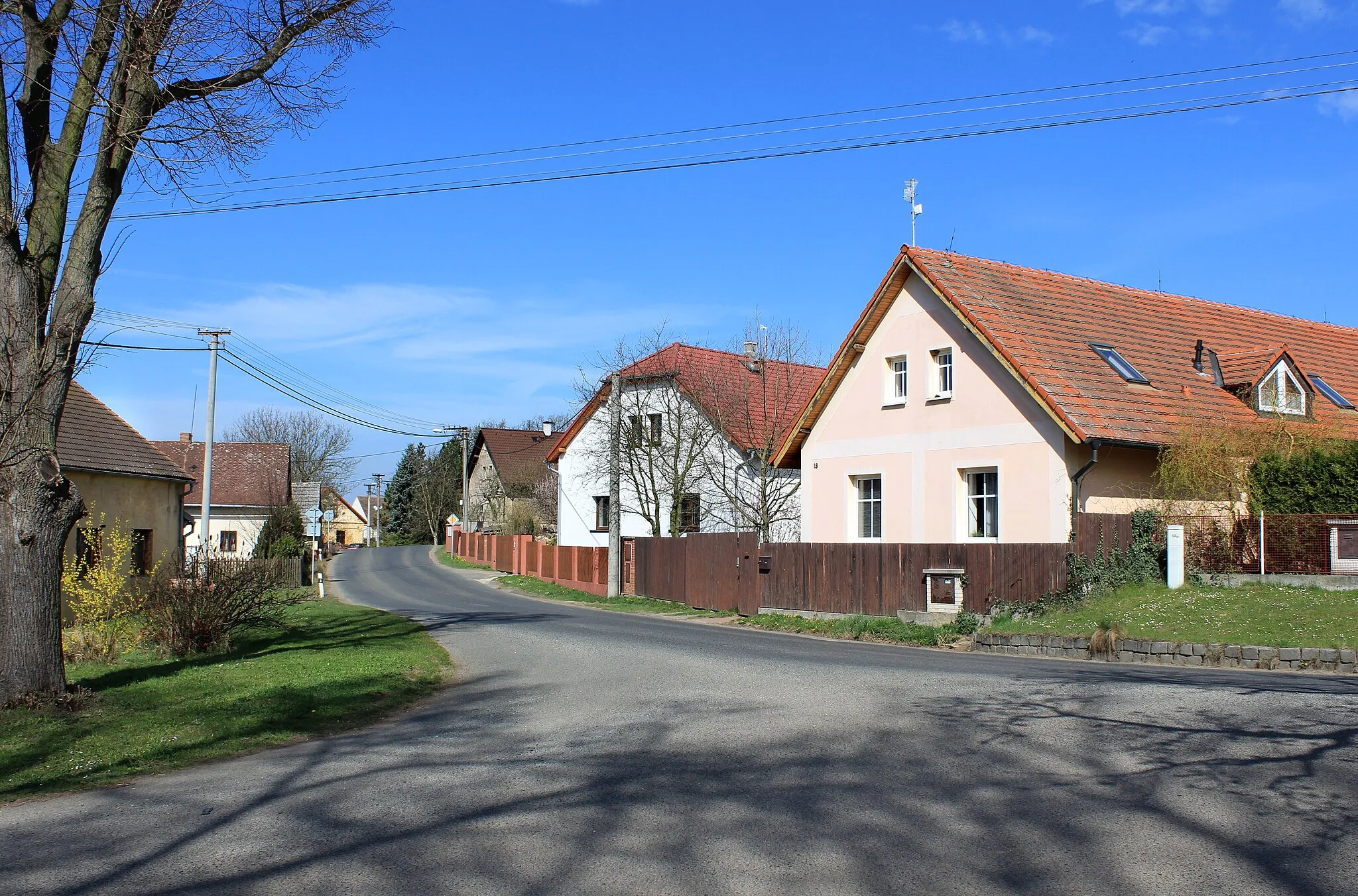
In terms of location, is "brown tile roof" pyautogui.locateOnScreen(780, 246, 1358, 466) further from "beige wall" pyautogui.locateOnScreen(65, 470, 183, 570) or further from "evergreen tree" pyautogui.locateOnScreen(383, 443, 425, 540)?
"evergreen tree" pyautogui.locateOnScreen(383, 443, 425, 540)

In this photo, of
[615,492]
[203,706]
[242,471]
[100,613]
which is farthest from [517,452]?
[203,706]

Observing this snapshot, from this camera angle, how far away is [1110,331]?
83.8 ft

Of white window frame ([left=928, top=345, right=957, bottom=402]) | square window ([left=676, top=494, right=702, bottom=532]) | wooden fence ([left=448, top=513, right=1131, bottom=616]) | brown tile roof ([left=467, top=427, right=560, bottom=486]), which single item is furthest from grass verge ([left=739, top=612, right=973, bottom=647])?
brown tile roof ([left=467, top=427, right=560, bottom=486])

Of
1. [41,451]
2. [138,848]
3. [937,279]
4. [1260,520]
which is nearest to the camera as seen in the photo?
[138,848]

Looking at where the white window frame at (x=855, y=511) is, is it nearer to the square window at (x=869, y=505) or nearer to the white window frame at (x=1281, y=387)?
the square window at (x=869, y=505)

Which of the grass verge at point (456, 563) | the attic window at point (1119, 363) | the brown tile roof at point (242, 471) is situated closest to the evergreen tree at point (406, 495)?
the grass verge at point (456, 563)

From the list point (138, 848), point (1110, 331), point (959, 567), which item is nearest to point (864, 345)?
point (1110, 331)

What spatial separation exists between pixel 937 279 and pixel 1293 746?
16.9 metres

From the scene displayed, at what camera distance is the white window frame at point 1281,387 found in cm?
2461

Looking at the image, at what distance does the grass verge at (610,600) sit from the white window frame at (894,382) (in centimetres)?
640

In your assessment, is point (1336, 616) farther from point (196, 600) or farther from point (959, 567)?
point (196, 600)

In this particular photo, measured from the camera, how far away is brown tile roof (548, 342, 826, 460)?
120 ft

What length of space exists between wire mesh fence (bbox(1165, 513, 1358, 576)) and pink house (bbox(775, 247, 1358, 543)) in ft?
5.81

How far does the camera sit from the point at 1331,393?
86.9 feet
